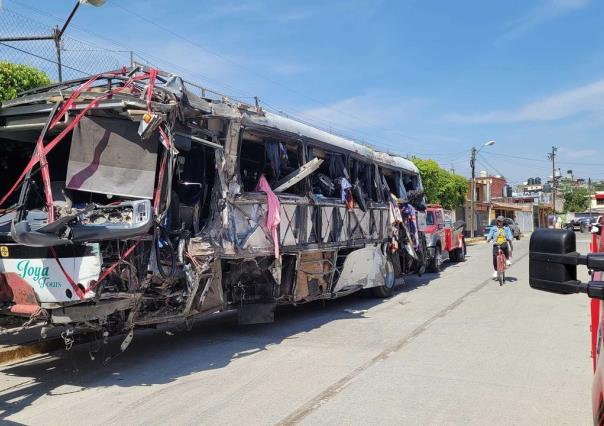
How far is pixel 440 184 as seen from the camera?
117 ft

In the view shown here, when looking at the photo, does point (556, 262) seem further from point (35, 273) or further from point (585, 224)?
point (585, 224)

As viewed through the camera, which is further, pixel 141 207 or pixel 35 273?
pixel 141 207

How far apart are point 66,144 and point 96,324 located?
7.04ft

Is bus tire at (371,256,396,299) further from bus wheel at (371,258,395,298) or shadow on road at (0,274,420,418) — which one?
shadow on road at (0,274,420,418)

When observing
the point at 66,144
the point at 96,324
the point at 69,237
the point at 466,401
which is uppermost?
the point at 66,144

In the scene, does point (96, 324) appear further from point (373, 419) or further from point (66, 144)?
point (373, 419)

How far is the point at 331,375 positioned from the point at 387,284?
6.52m

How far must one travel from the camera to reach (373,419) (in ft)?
15.6

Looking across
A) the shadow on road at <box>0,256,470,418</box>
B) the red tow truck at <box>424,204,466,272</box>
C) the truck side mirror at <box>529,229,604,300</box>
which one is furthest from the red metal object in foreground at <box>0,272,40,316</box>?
the red tow truck at <box>424,204,466,272</box>

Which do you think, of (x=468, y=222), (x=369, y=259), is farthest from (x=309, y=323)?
(x=468, y=222)

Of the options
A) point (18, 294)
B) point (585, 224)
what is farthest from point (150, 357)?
point (585, 224)

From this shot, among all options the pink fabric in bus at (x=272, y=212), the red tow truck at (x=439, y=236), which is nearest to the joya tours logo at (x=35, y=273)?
the pink fabric in bus at (x=272, y=212)

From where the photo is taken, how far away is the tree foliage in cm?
3412

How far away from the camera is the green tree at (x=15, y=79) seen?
25.6 ft
